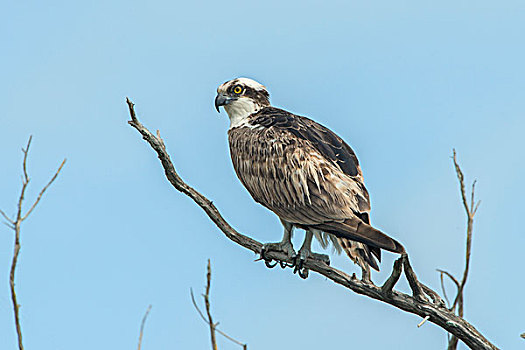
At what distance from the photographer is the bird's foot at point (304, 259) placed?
27.8 feet

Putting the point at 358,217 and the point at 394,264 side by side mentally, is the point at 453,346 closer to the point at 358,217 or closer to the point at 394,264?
the point at 394,264

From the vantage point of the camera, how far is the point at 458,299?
241 inches

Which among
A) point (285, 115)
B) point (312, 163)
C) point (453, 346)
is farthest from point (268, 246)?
point (453, 346)

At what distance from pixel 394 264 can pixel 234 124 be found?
169 inches

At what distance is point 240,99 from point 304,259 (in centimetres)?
276

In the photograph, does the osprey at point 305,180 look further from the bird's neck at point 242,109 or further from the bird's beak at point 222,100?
the bird's beak at point 222,100

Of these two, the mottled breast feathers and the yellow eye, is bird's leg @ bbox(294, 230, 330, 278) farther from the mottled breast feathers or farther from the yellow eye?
the yellow eye

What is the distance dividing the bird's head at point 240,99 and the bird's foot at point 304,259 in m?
2.36

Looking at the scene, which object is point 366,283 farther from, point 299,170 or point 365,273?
point 299,170

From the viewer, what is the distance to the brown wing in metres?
8.40

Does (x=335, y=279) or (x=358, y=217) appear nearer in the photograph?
(x=335, y=279)

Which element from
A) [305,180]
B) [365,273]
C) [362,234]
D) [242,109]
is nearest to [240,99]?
[242,109]

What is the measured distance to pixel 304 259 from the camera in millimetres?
8430

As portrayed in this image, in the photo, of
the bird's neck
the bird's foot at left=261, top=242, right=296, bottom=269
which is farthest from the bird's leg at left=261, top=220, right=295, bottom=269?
the bird's neck
